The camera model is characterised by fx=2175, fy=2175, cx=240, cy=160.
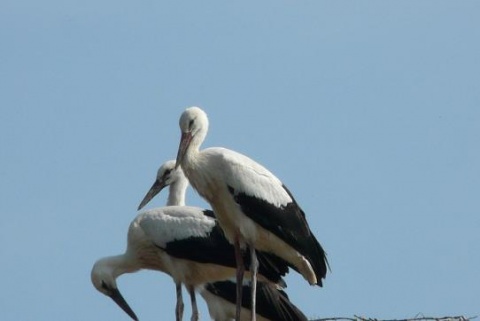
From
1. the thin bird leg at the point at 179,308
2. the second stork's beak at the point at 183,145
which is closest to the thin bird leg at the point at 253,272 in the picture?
the second stork's beak at the point at 183,145

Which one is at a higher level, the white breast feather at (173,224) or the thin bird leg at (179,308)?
the white breast feather at (173,224)

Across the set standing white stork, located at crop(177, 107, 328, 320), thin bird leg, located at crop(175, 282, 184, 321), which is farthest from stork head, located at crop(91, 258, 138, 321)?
standing white stork, located at crop(177, 107, 328, 320)

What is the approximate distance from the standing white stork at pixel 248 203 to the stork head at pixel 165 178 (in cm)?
239

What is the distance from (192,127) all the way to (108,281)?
2179 mm

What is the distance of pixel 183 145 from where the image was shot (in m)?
16.6

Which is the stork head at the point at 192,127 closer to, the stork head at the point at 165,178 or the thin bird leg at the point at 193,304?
the thin bird leg at the point at 193,304

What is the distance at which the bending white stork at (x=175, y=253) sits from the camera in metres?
17.8

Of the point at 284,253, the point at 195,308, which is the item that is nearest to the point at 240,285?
the point at 284,253

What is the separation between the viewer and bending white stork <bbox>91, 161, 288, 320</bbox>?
17822 millimetres

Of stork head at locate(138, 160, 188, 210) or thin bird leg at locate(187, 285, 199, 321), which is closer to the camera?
thin bird leg at locate(187, 285, 199, 321)

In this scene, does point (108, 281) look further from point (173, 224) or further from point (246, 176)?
point (246, 176)

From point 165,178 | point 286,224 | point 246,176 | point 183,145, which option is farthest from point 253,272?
point 165,178

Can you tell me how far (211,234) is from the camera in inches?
703

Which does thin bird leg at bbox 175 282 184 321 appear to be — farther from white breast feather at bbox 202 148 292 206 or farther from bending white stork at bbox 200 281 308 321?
white breast feather at bbox 202 148 292 206
